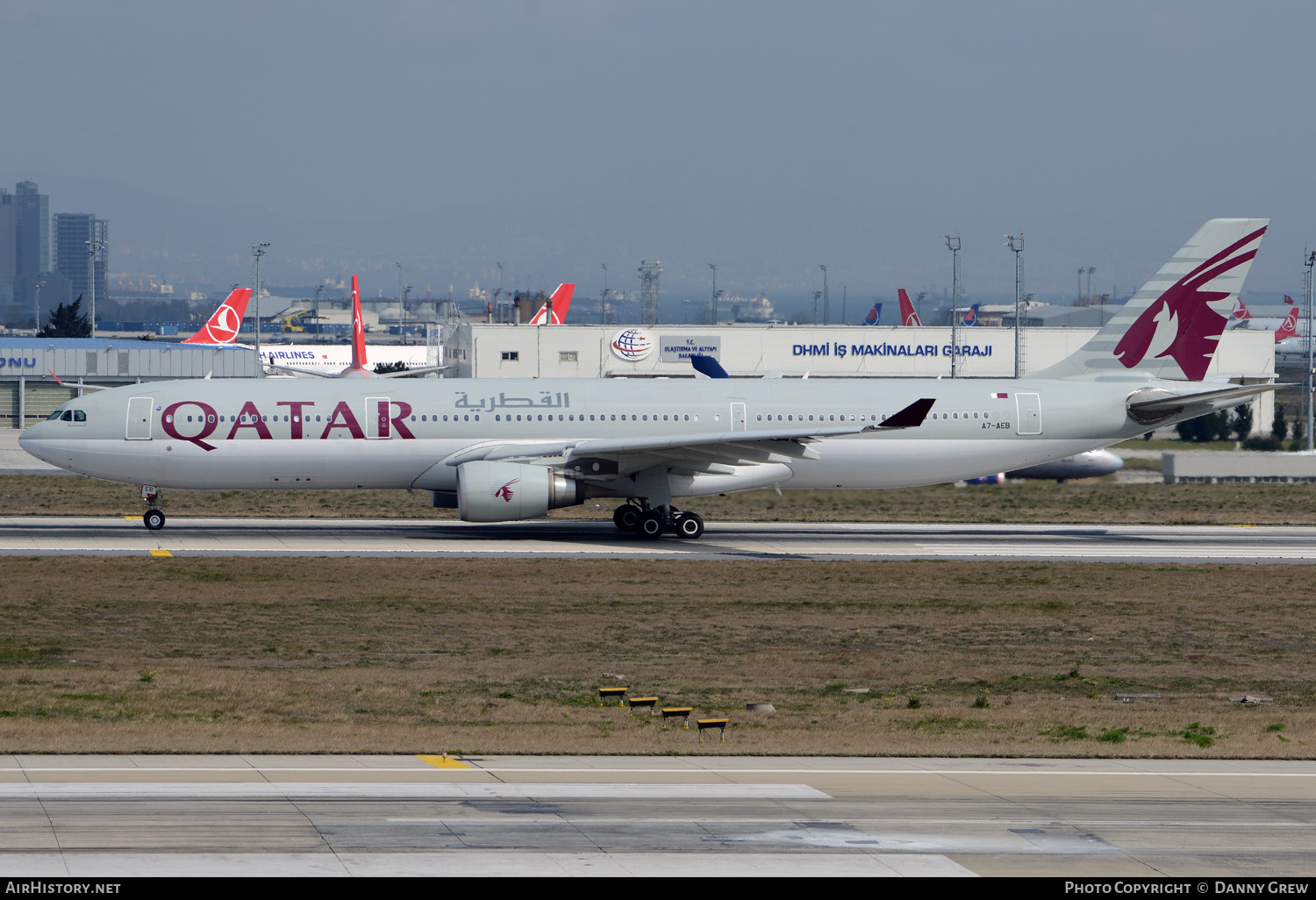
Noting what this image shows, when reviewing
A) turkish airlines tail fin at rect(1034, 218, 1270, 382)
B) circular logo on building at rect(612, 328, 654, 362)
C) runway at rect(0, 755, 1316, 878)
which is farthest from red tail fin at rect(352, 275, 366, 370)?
runway at rect(0, 755, 1316, 878)

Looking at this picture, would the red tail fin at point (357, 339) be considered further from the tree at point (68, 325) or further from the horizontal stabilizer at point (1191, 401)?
the tree at point (68, 325)

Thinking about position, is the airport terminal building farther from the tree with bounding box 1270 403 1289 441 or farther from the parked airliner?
the tree with bounding box 1270 403 1289 441

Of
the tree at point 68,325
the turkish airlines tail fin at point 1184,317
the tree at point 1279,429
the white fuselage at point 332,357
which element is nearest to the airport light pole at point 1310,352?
the tree at point 1279,429

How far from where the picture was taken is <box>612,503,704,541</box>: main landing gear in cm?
4072

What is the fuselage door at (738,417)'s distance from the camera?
135ft

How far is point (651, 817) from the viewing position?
44.7 ft

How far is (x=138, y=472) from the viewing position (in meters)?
39.3

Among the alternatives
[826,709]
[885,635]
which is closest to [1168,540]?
[885,635]

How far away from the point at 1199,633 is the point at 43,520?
34.3 metres

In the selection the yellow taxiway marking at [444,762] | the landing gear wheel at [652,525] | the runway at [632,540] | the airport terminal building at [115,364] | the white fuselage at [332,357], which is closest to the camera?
the yellow taxiway marking at [444,762]

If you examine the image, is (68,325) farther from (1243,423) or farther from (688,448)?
(688,448)

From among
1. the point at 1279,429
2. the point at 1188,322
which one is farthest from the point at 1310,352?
the point at 1188,322
